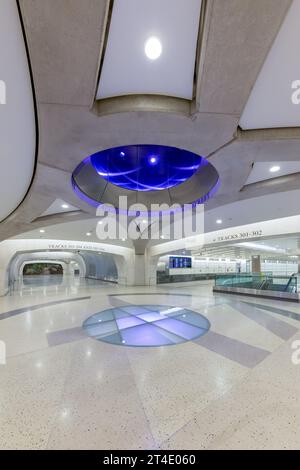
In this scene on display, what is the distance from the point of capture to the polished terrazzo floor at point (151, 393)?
→ 2.13m

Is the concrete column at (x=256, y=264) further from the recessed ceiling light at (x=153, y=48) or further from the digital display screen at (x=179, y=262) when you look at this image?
the recessed ceiling light at (x=153, y=48)

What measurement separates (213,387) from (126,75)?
4476 mm

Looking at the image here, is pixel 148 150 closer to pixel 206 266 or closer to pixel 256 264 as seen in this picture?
pixel 256 264

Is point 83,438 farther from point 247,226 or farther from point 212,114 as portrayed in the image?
point 247,226

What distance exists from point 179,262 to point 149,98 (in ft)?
69.8

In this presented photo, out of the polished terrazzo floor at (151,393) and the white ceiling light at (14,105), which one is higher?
the white ceiling light at (14,105)

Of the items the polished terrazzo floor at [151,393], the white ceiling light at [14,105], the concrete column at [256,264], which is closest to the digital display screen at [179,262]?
the concrete column at [256,264]

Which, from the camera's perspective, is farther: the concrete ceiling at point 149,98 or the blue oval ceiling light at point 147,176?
the blue oval ceiling light at point 147,176

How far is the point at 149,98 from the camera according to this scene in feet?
9.29

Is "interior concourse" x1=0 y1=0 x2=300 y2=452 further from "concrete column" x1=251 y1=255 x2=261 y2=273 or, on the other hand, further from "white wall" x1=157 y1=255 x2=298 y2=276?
"concrete column" x1=251 y1=255 x2=261 y2=273

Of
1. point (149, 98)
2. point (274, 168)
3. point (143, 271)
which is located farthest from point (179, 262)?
point (149, 98)

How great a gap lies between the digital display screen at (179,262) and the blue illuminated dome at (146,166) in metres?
15.9

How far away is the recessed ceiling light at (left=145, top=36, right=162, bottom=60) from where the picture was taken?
214 cm

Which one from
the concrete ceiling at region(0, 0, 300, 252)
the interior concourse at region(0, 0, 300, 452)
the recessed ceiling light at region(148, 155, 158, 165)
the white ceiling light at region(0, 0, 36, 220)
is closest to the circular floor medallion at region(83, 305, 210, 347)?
the interior concourse at region(0, 0, 300, 452)
